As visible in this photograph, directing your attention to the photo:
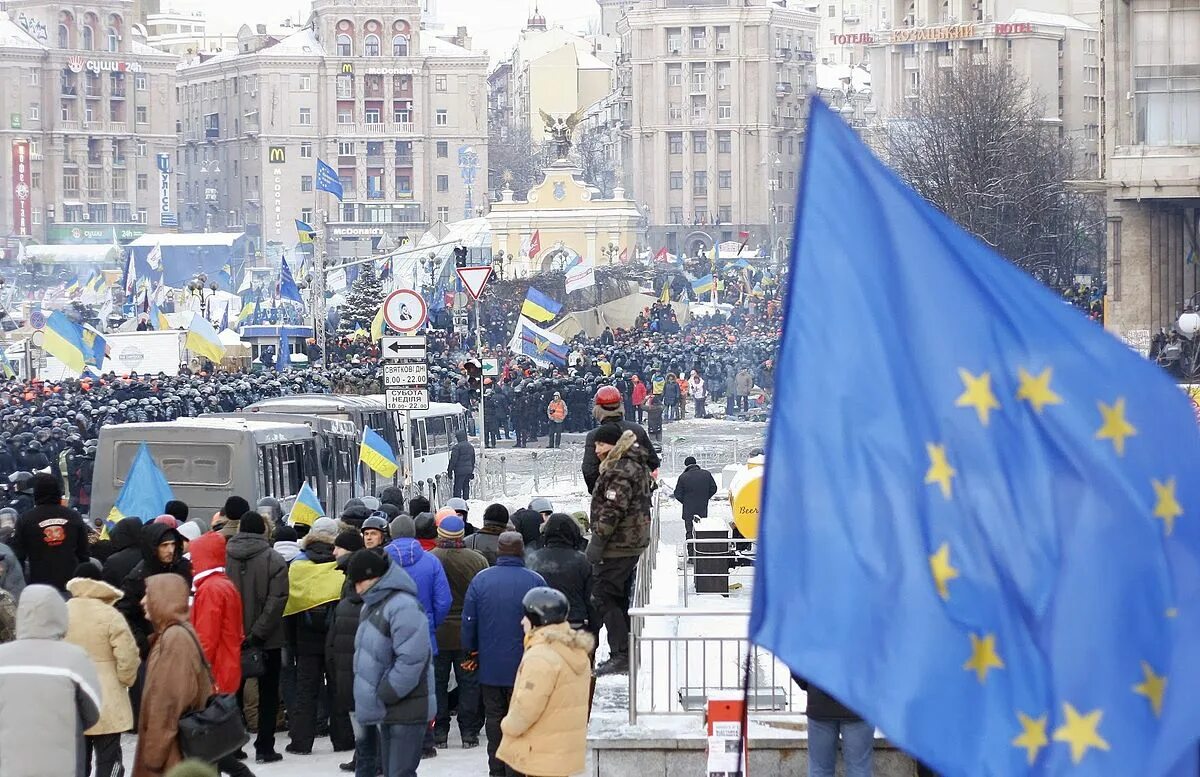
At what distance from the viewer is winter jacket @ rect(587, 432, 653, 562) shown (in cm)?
1156

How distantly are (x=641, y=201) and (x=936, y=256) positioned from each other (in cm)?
13361

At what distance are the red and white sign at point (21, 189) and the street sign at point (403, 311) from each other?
115639 mm

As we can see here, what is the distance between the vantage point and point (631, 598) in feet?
40.4

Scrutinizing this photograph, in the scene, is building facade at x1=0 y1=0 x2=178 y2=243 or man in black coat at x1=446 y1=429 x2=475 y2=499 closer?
man in black coat at x1=446 y1=429 x2=475 y2=499

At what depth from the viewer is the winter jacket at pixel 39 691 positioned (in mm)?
7844

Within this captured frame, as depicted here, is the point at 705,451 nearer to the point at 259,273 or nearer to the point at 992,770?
the point at 992,770

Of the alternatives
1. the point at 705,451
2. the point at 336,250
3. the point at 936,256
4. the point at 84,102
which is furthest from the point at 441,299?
the point at 84,102

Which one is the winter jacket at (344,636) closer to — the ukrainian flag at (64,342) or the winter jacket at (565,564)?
the winter jacket at (565,564)

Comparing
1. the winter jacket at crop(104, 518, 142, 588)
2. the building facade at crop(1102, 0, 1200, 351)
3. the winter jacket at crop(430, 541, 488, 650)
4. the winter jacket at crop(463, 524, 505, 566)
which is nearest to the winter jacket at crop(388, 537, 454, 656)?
the winter jacket at crop(430, 541, 488, 650)

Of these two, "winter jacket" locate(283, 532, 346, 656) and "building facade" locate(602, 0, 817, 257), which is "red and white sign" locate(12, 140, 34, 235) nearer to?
"building facade" locate(602, 0, 817, 257)

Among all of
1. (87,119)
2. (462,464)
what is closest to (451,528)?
(462,464)

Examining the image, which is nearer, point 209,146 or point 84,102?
point 84,102

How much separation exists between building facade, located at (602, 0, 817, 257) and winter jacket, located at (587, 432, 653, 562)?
403 feet

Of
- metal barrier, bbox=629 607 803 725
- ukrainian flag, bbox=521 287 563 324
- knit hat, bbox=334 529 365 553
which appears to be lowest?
metal barrier, bbox=629 607 803 725
